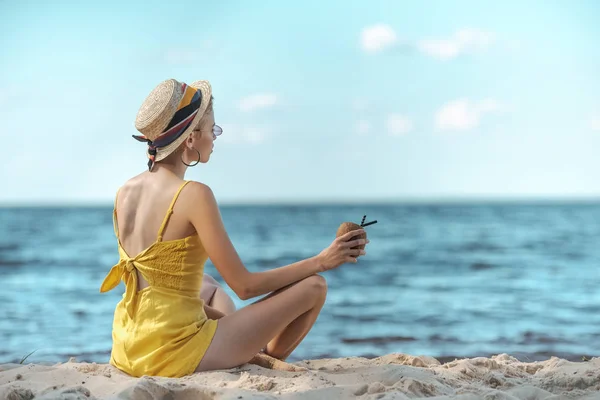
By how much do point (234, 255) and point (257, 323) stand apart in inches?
14.1

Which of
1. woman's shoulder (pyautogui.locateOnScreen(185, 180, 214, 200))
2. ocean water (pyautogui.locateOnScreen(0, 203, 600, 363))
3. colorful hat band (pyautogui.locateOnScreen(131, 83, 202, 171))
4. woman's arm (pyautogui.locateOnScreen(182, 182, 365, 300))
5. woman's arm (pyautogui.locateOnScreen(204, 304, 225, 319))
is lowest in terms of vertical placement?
ocean water (pyautogui.locateOnScreen(0, 203, 600, 363))

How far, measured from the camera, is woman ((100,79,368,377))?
10.1 feet

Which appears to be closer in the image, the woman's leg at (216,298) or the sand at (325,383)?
the sand at (325,383)

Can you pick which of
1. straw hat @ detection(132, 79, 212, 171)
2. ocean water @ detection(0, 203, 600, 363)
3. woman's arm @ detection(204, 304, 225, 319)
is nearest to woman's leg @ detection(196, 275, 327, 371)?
woman's arm @ detection(204, 304, 225, 319)

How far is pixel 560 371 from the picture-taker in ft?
11.2

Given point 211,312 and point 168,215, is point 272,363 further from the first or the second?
point 168,215

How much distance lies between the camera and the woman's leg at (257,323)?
3.15 m

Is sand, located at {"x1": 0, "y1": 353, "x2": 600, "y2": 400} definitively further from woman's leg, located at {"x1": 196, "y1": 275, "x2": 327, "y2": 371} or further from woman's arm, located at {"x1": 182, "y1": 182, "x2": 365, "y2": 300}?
woman's arm, located at {"x1": 182, "y1": 182, "x2": 365, "y2": 300}

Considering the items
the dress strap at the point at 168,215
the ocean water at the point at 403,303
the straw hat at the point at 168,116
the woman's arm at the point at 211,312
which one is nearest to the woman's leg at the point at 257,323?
the woman's arm at the point at 211,312

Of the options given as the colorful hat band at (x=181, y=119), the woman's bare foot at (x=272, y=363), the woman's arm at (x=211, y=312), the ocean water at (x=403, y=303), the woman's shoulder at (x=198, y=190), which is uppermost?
the colorful hat band at (x=181, y=119)

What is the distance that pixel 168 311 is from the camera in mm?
3096

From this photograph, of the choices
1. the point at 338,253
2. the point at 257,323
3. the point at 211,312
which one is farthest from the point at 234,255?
the point at 211,312

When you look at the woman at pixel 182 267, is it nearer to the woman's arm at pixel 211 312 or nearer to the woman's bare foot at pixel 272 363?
the woman's bare foot at pixel 272 363

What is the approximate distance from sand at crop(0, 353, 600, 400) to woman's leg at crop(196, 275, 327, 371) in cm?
8
